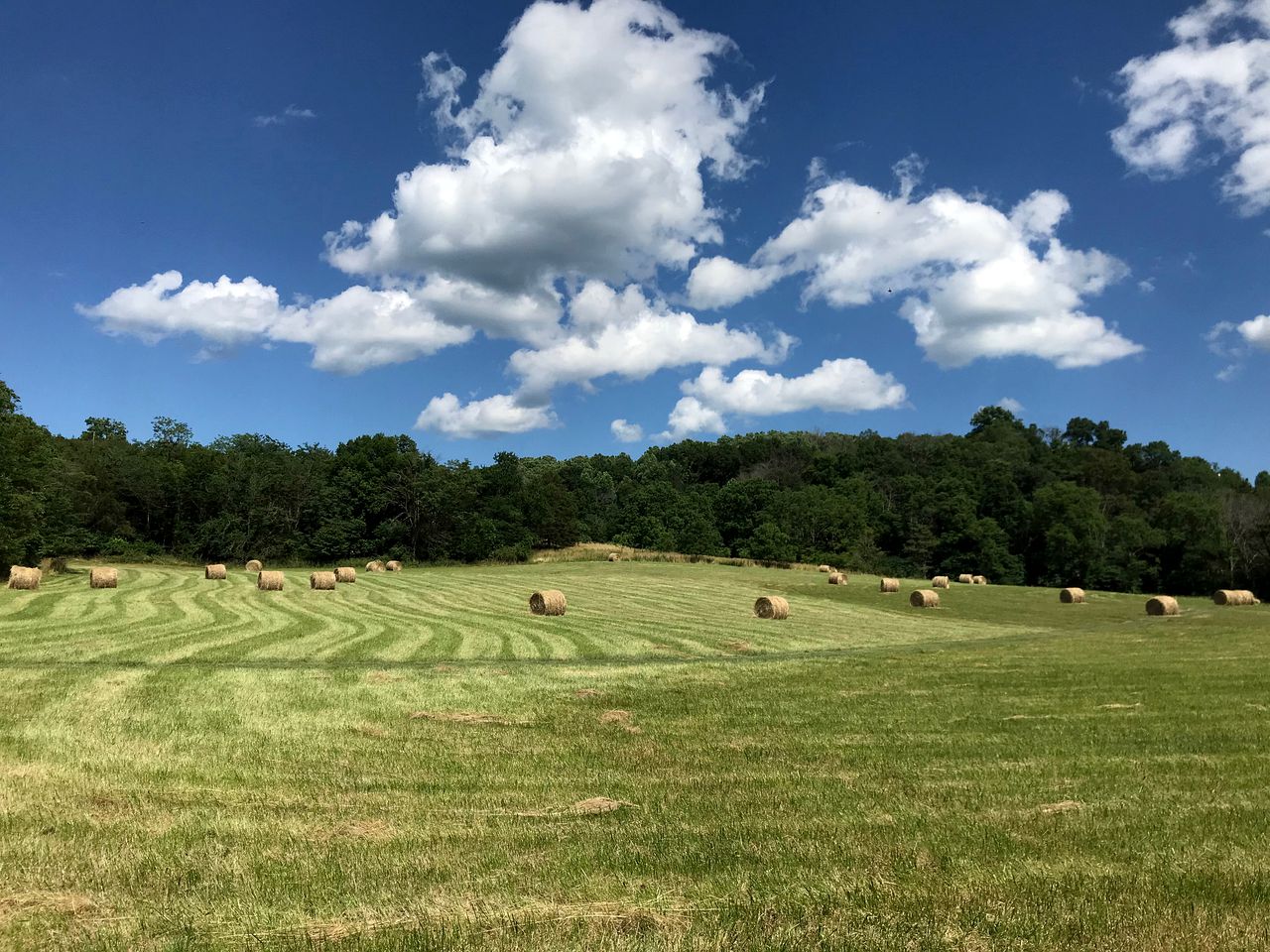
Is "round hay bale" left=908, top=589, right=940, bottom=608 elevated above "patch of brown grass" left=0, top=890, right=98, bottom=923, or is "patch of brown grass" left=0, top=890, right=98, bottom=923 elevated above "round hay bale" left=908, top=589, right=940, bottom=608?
"patch of brown grass" left=0, top=890, right=98, bottom=923

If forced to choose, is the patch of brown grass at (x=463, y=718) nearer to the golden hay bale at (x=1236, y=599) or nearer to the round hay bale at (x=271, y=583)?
the round hay bale at (x=271, y=583)

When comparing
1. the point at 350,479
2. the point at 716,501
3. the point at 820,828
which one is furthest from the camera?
the point at 716,501

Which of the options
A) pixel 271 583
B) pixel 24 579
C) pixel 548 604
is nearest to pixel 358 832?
pixel 548 604

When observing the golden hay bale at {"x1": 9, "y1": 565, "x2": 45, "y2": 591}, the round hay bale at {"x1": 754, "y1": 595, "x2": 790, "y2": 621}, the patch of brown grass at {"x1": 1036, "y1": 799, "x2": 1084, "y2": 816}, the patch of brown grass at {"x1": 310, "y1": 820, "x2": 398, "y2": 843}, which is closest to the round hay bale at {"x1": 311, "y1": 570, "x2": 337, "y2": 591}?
the golden hay bale at {"x1": 9, "y1": 565, "x2": 45, "y2": 591}

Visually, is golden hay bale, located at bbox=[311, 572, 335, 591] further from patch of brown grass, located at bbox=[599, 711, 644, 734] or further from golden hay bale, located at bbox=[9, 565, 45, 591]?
patch of brown grass, located at bbox=[599, 711, 644, 734]

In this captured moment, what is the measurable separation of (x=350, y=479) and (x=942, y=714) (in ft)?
284

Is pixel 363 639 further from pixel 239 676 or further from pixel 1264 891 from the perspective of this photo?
pixel 1264 891

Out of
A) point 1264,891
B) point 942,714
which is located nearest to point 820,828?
point 1264,891

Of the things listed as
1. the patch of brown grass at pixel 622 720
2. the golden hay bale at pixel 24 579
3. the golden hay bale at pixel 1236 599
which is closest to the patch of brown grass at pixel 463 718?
the patch of brown grass at pixel 622 720

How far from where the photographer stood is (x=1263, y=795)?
337 inches

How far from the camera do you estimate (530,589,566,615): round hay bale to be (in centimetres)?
3294

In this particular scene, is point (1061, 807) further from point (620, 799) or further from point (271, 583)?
point (271, 583)

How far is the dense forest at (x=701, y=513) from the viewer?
81.6m

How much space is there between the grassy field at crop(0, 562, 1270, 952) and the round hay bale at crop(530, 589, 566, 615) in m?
11.4
